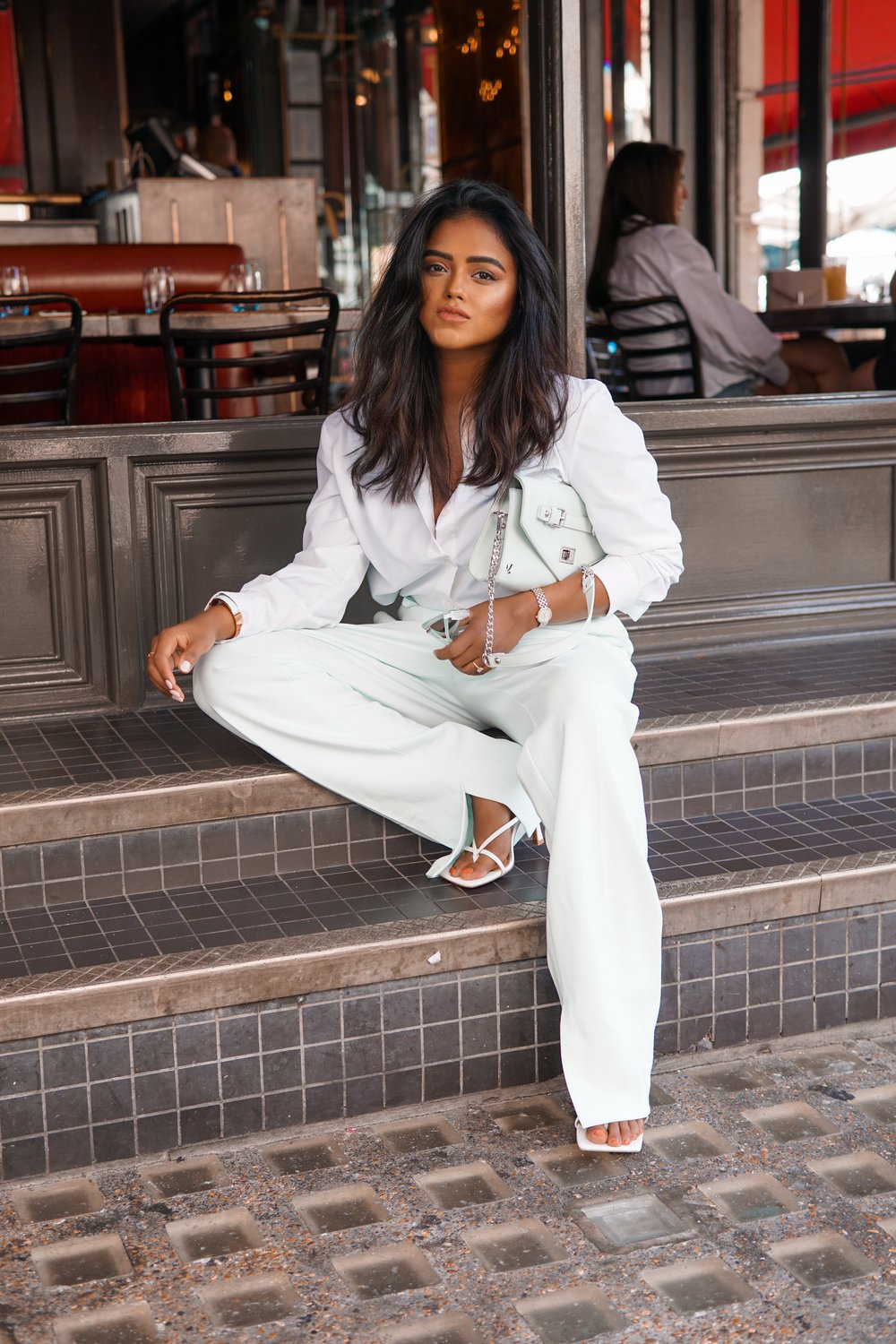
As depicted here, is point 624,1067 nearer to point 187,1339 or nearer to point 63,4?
point 187,1339

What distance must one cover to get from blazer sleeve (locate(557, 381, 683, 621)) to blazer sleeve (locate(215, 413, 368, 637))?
43 cm

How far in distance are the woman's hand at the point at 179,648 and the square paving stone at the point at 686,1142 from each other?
0.99 meters

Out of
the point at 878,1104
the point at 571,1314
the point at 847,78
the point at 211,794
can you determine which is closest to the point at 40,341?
the point at 211,794

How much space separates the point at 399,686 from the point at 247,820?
1.24 feet

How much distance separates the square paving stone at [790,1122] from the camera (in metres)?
2.18

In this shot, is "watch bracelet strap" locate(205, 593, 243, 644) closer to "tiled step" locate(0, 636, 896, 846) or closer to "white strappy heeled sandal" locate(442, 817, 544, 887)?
"tiled step" locate(0, 636, 896, 846)

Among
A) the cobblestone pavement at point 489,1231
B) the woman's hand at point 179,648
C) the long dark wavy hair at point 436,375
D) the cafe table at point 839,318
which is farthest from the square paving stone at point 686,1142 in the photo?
the cafe table at point 839,318

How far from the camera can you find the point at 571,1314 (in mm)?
1758

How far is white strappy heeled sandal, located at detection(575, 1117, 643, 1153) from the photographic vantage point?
212 centimetres

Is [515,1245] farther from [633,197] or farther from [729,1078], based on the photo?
[633,197]

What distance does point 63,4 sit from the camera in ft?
29.9

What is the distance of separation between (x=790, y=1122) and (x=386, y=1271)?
717 mm

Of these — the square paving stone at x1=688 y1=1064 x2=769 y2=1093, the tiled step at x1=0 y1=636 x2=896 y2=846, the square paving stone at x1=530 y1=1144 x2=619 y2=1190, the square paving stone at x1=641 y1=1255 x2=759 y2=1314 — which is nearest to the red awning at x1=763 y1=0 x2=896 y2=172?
the tiled step at x1=0 y1=636 x2=896 y2=846

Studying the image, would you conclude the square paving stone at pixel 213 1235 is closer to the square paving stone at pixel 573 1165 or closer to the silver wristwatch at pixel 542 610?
the square paving stone at pixel 573 1165
